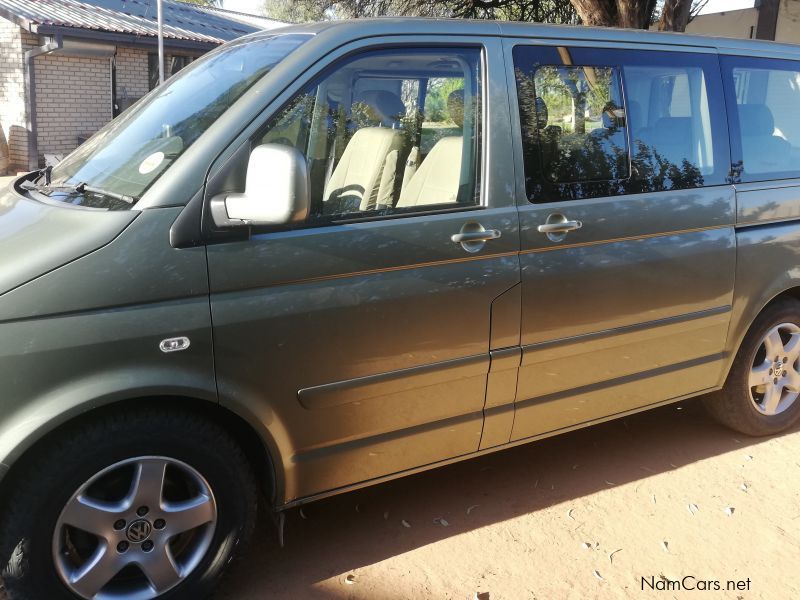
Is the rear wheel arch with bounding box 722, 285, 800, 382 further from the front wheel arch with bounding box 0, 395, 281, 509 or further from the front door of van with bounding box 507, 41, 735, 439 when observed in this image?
the front wheel arch with bounding box 0, 395, 281, 509

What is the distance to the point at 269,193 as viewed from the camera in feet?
7.99

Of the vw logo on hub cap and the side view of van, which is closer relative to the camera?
the side view of van

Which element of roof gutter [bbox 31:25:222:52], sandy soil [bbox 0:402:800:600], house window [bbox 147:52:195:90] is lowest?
sandy soil [bbox 0:402:800:600]

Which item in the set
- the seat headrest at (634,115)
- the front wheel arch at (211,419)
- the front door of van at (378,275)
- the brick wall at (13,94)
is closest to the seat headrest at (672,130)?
the seat headrest at (634,115)

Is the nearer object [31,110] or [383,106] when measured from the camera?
[383,106]

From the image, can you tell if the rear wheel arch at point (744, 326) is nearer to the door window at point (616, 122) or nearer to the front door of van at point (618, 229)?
the front door of van at point (618, 229)

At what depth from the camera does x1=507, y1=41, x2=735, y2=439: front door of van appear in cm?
320

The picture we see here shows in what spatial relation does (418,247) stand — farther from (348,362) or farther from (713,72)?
(713,72)

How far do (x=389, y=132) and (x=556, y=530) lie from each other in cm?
183

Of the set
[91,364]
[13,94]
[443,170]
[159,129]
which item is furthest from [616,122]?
[13,94]

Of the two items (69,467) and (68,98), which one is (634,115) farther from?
(68,98)

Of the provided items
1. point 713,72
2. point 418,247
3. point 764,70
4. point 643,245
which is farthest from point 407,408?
point 764,70

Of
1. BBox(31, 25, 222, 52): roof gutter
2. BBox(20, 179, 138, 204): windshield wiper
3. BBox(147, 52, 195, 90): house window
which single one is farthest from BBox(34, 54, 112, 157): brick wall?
BBox(20, 179, 138, 204): windshield wiper

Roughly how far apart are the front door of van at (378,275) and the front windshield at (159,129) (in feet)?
0.93
